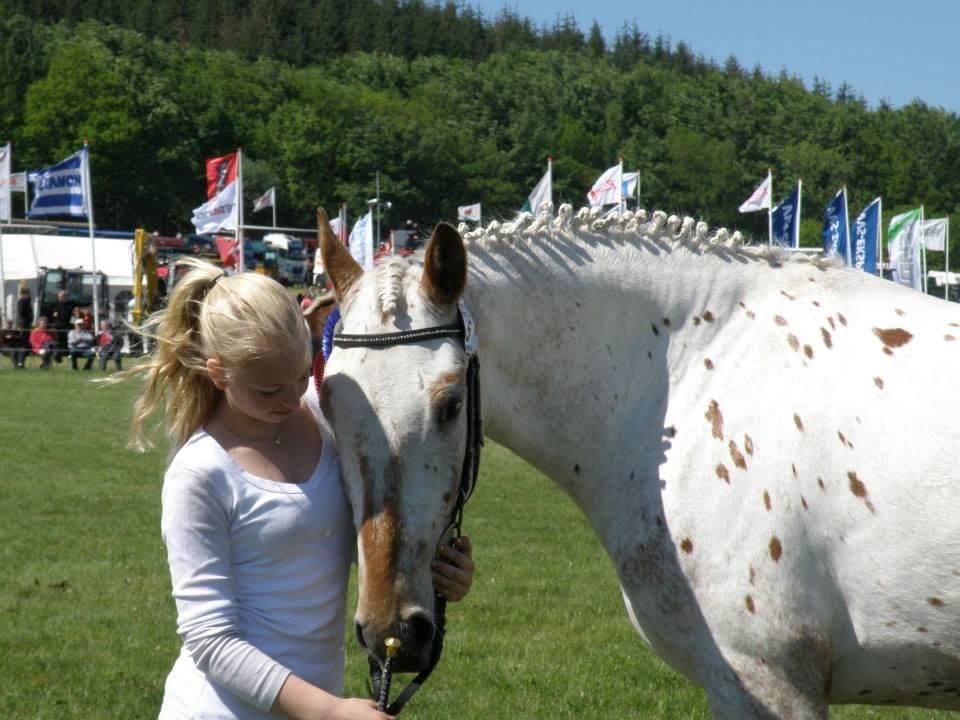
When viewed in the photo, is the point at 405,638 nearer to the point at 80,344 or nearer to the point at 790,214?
the point at 80,344

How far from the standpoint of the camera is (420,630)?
2.97m

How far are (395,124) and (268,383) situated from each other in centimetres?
11376

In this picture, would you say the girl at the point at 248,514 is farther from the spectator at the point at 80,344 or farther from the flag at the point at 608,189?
the flag at the point at 608,189

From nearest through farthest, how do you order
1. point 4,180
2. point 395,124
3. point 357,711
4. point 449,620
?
point 357,711 < point 449,620 < point 4,180 < point 395,124

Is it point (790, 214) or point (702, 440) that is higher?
point (702, 440)

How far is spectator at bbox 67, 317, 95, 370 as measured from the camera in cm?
3155

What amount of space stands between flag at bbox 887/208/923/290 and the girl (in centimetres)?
3489

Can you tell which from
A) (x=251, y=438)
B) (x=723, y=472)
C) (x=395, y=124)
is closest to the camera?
(x=251, y=438)

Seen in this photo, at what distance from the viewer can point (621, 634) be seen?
24.4 ft

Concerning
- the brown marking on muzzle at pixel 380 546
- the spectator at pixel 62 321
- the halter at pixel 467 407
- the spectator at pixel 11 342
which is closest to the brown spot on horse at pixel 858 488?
the halter at pixel 467 407

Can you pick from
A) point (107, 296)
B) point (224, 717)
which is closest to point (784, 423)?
point (224, 717)

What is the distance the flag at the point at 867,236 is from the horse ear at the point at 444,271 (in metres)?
30.6

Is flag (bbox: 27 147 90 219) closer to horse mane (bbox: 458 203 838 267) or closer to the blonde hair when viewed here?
horse mane (bbox: 458 203 838 267)

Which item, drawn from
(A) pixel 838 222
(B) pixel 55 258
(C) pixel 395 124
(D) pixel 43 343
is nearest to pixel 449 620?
(A) pixel 838 222
